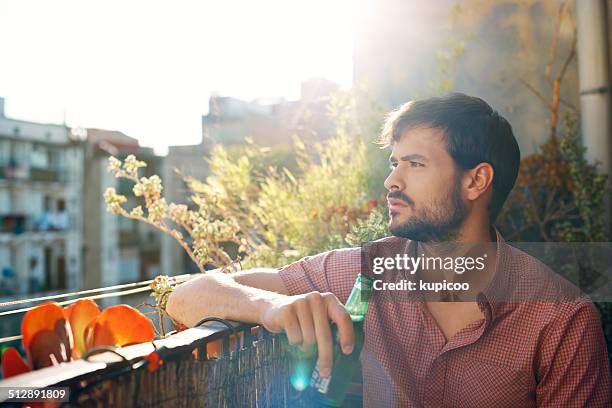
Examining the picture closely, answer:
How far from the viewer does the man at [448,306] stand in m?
1.26

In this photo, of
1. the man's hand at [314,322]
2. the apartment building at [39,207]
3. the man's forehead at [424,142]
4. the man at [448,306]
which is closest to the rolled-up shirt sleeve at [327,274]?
the man at [448,306]

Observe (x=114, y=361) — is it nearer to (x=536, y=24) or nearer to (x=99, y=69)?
Answer: (x=536, y=24)

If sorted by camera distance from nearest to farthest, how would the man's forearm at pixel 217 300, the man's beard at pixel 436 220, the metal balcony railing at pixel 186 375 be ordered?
the metal balcony railing at pixel 186 375, the man's forearm at pixel 217 300, the man's beard at pixel 436 220

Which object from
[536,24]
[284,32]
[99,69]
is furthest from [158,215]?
[99,69]

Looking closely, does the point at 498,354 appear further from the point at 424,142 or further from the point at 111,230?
the point at 111,230

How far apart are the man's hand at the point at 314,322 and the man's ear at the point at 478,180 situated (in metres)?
0.66

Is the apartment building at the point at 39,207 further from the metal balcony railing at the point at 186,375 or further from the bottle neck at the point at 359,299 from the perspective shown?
the metal balcony railing at the point at 186,375

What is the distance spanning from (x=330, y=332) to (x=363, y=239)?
861mm

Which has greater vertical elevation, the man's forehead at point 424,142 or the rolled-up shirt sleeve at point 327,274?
the man's forehead at point 424,142

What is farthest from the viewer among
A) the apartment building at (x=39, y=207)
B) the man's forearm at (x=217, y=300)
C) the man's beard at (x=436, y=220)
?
the apartment building at (x=39, y=207)

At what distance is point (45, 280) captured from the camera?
33.6 meters

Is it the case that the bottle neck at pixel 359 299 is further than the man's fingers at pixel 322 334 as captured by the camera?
Yes

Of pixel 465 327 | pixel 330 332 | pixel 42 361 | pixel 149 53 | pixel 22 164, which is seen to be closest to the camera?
pixel 42 361

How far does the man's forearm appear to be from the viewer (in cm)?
121
